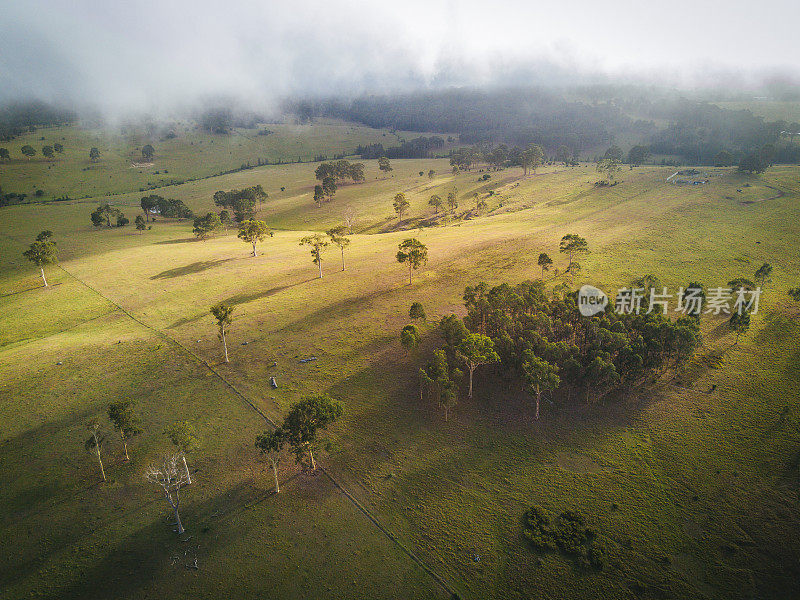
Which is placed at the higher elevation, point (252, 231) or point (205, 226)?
point (205, 226)

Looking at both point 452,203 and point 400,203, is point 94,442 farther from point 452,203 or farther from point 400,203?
point 452,203

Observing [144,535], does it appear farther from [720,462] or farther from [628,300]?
[628,300]

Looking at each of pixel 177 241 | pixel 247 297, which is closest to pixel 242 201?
pixel 177 241

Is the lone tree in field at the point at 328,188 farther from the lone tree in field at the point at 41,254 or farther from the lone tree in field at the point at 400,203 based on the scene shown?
the lone tree in field at the point at 41,254

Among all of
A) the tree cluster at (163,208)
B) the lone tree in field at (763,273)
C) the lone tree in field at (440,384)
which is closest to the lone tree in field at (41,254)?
the tree cluster at (163,208)

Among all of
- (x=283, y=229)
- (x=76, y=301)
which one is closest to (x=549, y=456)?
(x=76, y=301)

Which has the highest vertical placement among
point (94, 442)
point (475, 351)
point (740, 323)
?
point (475, 351)
